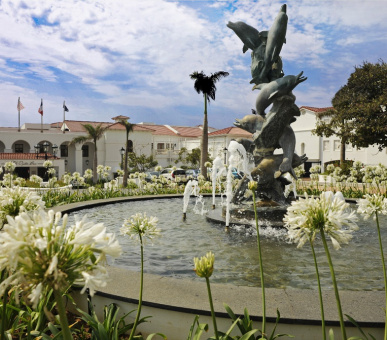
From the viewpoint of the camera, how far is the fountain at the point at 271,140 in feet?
30.1

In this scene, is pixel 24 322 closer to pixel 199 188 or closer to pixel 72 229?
pixel 72 229

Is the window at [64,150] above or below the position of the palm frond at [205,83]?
below

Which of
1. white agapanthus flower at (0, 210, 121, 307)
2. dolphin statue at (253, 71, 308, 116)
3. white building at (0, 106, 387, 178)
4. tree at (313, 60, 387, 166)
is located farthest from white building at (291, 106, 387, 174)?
white agapanthus flower at (0, 210, 121, 307)

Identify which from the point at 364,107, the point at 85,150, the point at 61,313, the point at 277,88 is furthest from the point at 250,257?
the point at 85,150

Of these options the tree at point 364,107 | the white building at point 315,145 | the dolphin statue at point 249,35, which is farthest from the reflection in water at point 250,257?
the white building at point 315,145

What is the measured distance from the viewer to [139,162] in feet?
161

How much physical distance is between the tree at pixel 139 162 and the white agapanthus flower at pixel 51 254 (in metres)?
47.6

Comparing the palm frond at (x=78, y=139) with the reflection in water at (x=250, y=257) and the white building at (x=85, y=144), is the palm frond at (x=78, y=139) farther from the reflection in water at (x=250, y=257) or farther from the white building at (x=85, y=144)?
the reflection in water at (x=250, y=257)

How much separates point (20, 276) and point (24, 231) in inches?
6.0

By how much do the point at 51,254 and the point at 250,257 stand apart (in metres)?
4.99

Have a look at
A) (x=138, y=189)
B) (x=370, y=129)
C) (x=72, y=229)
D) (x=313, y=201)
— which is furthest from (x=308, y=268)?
(x=370, y=129)

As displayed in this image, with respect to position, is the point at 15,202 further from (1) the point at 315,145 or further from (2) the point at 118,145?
(2) the point at 118,145

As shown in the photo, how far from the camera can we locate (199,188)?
15883mm

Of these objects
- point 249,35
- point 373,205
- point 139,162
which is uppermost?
point 249,35
